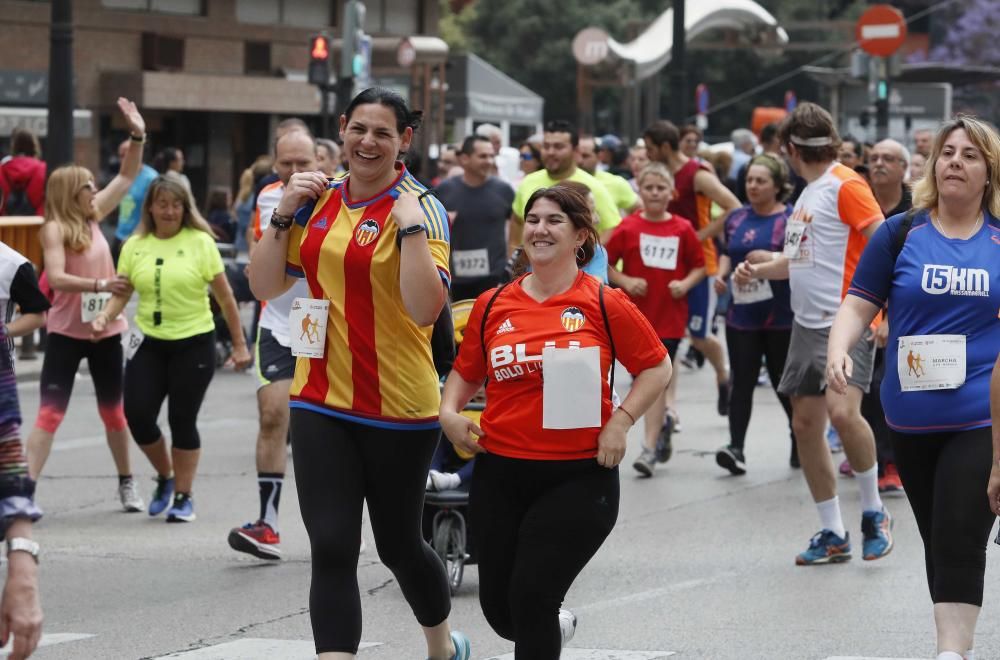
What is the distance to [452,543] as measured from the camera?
774cm

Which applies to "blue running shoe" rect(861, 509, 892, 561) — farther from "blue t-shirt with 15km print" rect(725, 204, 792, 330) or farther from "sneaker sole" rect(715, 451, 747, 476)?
"sneaker sole" rect(715, 451, 747, 476)

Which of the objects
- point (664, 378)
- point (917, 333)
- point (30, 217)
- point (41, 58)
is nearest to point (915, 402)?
point (917, 333)

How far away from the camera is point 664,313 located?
1134 cm

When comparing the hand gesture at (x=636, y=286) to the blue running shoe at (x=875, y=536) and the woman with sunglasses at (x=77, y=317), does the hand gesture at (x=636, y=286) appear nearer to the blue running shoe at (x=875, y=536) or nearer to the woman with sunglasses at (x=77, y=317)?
the woman with sunglasses at (x=77, y=317)

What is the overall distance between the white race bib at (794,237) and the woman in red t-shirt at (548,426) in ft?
10.1

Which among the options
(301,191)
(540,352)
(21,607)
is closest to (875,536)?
(540,352)

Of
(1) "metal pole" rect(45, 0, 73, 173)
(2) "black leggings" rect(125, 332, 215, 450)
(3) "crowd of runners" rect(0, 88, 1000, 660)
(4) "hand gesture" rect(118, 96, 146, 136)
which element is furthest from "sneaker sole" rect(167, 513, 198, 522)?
(1) "metal pole" rect(45, 0, 73, 173)

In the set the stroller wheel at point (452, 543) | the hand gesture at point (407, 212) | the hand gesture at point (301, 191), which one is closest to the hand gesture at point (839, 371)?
the hand gesture at point (407, 212)

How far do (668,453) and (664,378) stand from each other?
600 centimetres

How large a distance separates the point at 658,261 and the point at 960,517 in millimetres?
5837

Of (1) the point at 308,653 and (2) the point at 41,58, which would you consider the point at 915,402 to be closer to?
(1) the point at 308,653

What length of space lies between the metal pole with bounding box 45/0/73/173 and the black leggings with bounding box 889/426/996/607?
12.8 meters

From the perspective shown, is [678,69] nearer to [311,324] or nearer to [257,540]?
[257,540]

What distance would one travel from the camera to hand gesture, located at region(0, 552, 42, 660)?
3881 mm
